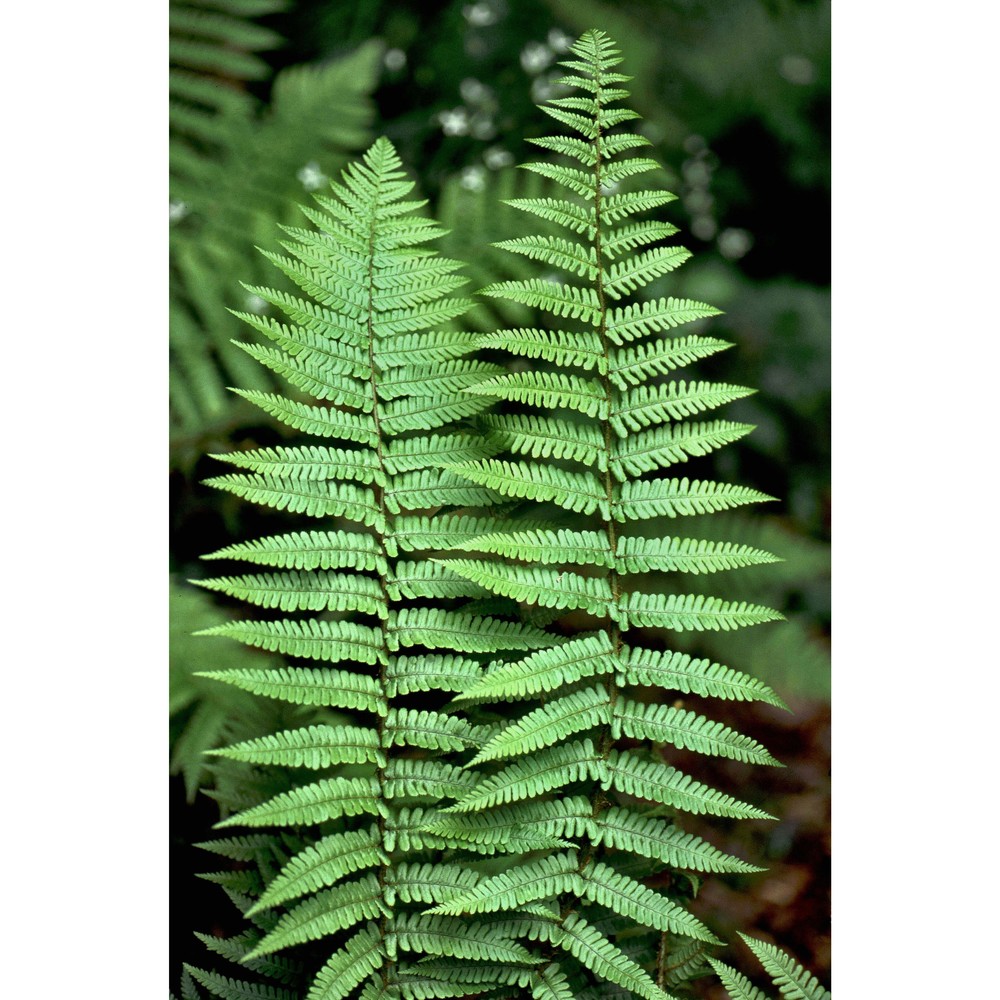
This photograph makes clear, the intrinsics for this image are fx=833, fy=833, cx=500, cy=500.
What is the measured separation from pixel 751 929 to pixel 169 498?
1.28m

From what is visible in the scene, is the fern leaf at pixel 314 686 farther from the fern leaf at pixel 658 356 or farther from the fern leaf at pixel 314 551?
the fern leaf at pixel 658 356

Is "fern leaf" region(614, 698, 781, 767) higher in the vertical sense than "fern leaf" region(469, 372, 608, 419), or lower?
lower

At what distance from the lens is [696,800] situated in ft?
3.48

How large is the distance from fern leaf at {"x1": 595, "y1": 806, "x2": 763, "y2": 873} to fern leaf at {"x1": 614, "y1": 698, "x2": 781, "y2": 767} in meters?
0.11

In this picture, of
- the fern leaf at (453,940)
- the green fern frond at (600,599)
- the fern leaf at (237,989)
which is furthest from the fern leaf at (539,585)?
the fern leaf at (237,989)

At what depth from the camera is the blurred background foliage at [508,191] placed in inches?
54.1

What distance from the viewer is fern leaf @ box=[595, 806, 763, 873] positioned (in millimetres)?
1061

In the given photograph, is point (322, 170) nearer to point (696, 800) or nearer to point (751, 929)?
point (696, 800)

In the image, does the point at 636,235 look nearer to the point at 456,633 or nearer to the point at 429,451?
the point at 429,451

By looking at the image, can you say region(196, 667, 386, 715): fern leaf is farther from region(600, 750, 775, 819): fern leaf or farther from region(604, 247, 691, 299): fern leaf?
region(604, 247, 691, 299): fern leaf

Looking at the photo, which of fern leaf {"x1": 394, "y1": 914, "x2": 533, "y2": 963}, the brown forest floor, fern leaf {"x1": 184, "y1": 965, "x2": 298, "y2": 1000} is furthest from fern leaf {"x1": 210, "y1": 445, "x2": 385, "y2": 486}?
the brown forest floor

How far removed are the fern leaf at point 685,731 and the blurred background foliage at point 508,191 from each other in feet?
1.42

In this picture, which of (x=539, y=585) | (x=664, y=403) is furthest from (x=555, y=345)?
(x=539, y=585)
